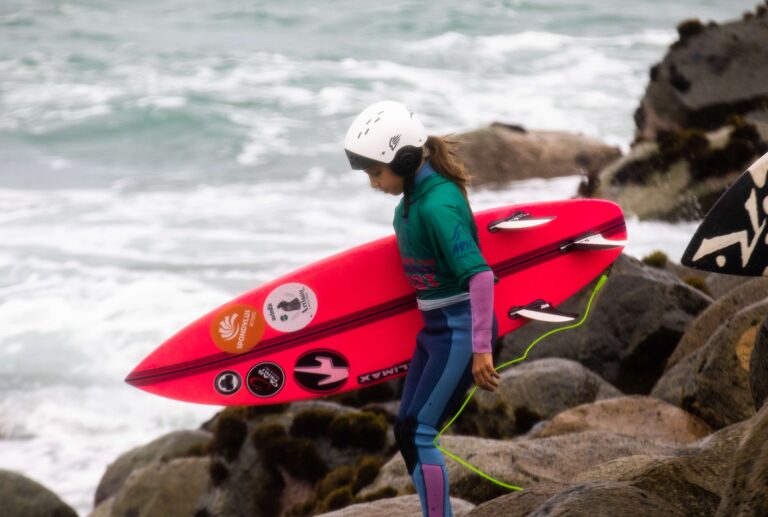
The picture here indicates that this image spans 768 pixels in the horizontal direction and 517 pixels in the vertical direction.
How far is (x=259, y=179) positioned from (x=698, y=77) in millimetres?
8437

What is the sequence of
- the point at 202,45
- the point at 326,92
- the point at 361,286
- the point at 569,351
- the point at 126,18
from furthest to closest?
the point at 126,18
the point at 202,45
the point at 326,92
the point at 569,351
the point at 361,286

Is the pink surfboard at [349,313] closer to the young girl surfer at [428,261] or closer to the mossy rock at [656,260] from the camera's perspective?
the young girl surfer at [428,261]

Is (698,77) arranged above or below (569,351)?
above

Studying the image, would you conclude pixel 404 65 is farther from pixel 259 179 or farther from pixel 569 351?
pixel 569 351

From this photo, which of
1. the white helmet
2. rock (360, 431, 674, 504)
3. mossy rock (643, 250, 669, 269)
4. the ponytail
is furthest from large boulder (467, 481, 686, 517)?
mossy rock (643, 250, 669, 269)

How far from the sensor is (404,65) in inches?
1160

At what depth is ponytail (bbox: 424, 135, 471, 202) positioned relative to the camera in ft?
13.7

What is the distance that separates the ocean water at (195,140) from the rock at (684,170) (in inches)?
11.2

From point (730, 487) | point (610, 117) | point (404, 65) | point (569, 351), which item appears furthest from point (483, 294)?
point (404, 65)

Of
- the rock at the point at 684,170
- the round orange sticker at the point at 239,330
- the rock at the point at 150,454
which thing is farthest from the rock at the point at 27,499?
the rock at the point at 684,170

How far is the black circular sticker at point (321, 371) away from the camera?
5.39 metres

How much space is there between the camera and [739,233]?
153 inches

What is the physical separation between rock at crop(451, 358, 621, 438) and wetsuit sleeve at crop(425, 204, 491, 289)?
127 inches

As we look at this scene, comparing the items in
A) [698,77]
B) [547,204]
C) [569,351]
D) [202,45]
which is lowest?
[202,45]
